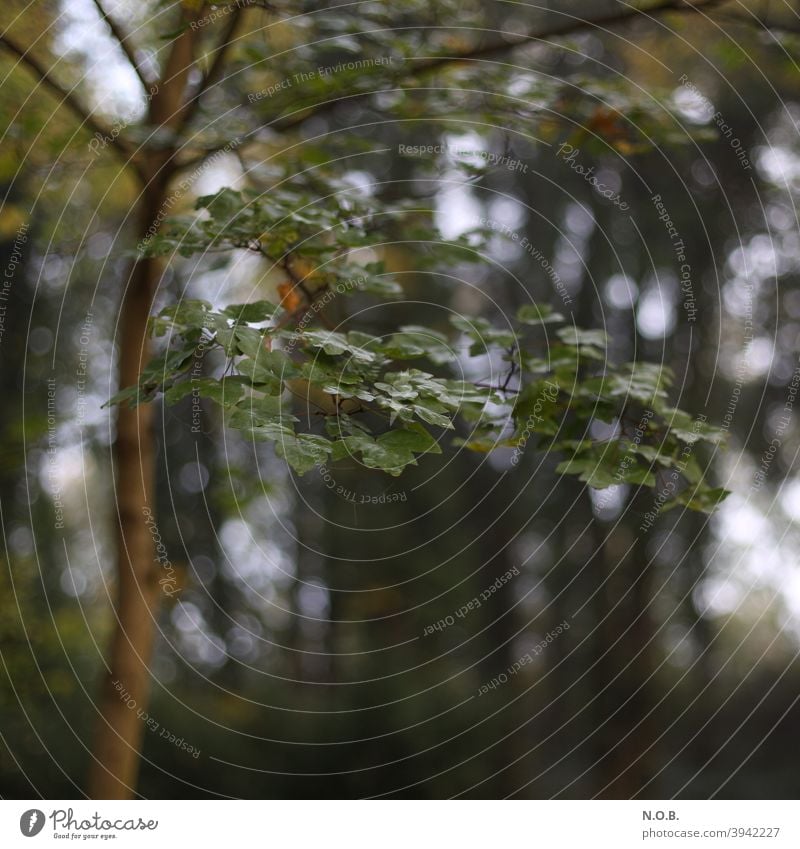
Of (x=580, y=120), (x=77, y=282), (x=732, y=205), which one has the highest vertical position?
(x=732, y=205)

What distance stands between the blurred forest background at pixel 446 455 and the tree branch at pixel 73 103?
0.24 feet

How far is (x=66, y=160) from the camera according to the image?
123 inches

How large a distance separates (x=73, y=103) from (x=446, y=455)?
505cm

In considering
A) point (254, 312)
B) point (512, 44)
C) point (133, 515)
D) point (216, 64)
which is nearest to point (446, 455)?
point (133, 515)

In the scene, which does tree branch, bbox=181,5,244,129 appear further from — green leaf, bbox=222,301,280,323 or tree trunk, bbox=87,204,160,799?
green leaf, bbox=222,301,280,323

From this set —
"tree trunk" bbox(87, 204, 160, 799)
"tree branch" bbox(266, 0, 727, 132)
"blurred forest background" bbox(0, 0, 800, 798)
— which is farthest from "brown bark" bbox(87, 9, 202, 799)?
"tree branch" bbox(266, 0, 727, 132)

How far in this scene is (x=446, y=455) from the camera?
7160 millimetres

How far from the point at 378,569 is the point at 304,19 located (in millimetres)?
6114

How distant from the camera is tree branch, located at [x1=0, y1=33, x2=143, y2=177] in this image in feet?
7.72

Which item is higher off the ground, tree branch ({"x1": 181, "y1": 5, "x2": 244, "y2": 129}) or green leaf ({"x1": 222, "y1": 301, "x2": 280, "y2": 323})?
tree branch ({"x1": 181, "y1": 5, "x2": 244, "y2": 129})

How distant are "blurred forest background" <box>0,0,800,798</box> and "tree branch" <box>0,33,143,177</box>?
72 millimetres

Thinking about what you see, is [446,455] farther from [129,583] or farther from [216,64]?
[216,64]
